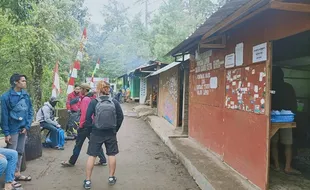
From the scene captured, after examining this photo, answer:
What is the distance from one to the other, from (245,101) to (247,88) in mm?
222

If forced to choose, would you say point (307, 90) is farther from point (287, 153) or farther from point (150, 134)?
point (150, 134)

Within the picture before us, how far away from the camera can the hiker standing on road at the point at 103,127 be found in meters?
4.63

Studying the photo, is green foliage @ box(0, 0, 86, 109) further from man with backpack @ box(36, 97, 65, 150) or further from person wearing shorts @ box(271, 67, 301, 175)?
person wearing shorts @ box(271, 67, 301, 175)

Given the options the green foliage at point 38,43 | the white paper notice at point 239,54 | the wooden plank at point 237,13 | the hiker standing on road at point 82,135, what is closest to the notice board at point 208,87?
the white paper notice at point 239,54

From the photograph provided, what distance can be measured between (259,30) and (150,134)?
691 cm

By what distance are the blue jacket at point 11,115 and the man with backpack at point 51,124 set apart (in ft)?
8.12

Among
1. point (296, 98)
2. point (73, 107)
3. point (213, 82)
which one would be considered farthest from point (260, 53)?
point (73, 107)

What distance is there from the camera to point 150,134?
10523 millimetres

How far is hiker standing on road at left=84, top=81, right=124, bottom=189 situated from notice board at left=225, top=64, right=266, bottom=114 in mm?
2041

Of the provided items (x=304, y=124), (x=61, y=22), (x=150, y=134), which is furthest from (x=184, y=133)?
(x=61, y=22)

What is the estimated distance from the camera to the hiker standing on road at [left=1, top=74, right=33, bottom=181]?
439cm

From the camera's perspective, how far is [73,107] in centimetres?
859

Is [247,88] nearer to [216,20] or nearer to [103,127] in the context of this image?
[216,20]

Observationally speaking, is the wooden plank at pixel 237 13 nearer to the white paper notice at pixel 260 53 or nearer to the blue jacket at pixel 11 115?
the white paper notice at pixel 260 53
